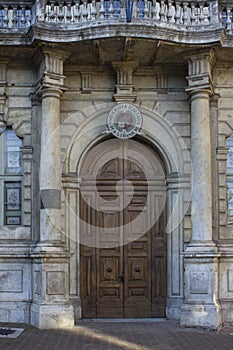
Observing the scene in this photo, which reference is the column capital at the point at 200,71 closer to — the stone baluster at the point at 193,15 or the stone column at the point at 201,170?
the stone column at the point at 201,170

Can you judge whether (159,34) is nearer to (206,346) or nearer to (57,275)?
(57,275)

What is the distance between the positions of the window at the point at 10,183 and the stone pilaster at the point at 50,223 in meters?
0.88

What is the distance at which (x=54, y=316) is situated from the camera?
452 inches

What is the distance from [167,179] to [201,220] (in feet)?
4.30

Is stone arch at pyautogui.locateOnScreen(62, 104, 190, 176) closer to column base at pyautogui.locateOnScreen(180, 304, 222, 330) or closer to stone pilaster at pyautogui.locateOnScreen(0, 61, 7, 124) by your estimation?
stone pilaster at pyautogui.locateOnScreen(0, 61, 7, 124)

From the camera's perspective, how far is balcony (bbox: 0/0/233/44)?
452 inches

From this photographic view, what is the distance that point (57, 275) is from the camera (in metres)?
11.7

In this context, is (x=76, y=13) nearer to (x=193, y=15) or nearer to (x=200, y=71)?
(x=193, y=15)

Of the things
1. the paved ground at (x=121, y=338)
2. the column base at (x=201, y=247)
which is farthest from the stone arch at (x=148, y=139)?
the paved ground at (x=121, y=338)

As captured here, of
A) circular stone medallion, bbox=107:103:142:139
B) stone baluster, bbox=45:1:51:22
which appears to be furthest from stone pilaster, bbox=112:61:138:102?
stone baluster, bbox=45:1:51:22

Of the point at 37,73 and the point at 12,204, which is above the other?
the point at 37,73

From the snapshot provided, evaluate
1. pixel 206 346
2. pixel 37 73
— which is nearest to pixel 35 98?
pixel 37 73

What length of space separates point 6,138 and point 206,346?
6.11 meters

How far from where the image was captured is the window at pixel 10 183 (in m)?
12.7
